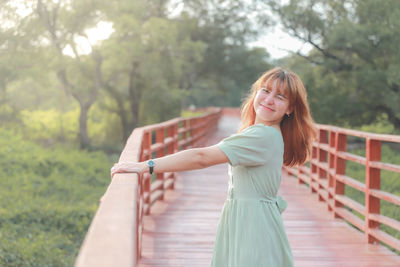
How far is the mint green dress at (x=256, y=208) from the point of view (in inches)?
96.5

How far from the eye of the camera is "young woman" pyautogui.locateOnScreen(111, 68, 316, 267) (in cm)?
240

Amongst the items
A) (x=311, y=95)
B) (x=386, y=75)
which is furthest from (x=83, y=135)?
(x=386, y=75)

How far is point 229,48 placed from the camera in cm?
3666

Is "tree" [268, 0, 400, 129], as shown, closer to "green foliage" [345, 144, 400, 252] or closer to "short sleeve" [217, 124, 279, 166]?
"green foliage" [345, 144, 400, 252]

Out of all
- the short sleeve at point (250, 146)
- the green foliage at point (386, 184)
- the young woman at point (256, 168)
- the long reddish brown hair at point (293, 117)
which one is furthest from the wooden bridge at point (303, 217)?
the green foliage at point (386, 184)

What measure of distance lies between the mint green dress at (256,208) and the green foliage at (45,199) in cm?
685

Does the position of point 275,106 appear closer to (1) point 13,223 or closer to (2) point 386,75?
(1) point 13,223

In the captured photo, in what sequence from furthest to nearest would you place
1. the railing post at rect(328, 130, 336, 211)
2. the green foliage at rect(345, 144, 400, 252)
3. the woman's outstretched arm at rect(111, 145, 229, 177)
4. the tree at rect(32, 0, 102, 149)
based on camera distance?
1. the tree at rect(32, 0, 102, 149)
2. the green foliage at rect(345, 144, 400, 252)
3. the railing post at rect(328, 130, 336, 211)
4. the woman's outstretched arm at rect(111, 145, 229, 177)

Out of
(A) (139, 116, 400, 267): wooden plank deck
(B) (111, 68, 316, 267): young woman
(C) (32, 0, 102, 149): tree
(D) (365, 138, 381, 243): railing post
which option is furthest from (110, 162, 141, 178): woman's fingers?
(C) (32, 0, 102, 149): tree

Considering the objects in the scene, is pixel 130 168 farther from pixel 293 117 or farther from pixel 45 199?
pixel 45 199

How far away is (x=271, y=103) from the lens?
8.43 feet

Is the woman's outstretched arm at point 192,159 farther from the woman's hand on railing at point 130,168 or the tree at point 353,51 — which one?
the tree at point 353,51

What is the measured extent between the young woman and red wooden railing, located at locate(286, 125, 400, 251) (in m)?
2.19

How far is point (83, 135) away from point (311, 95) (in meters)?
12.8
